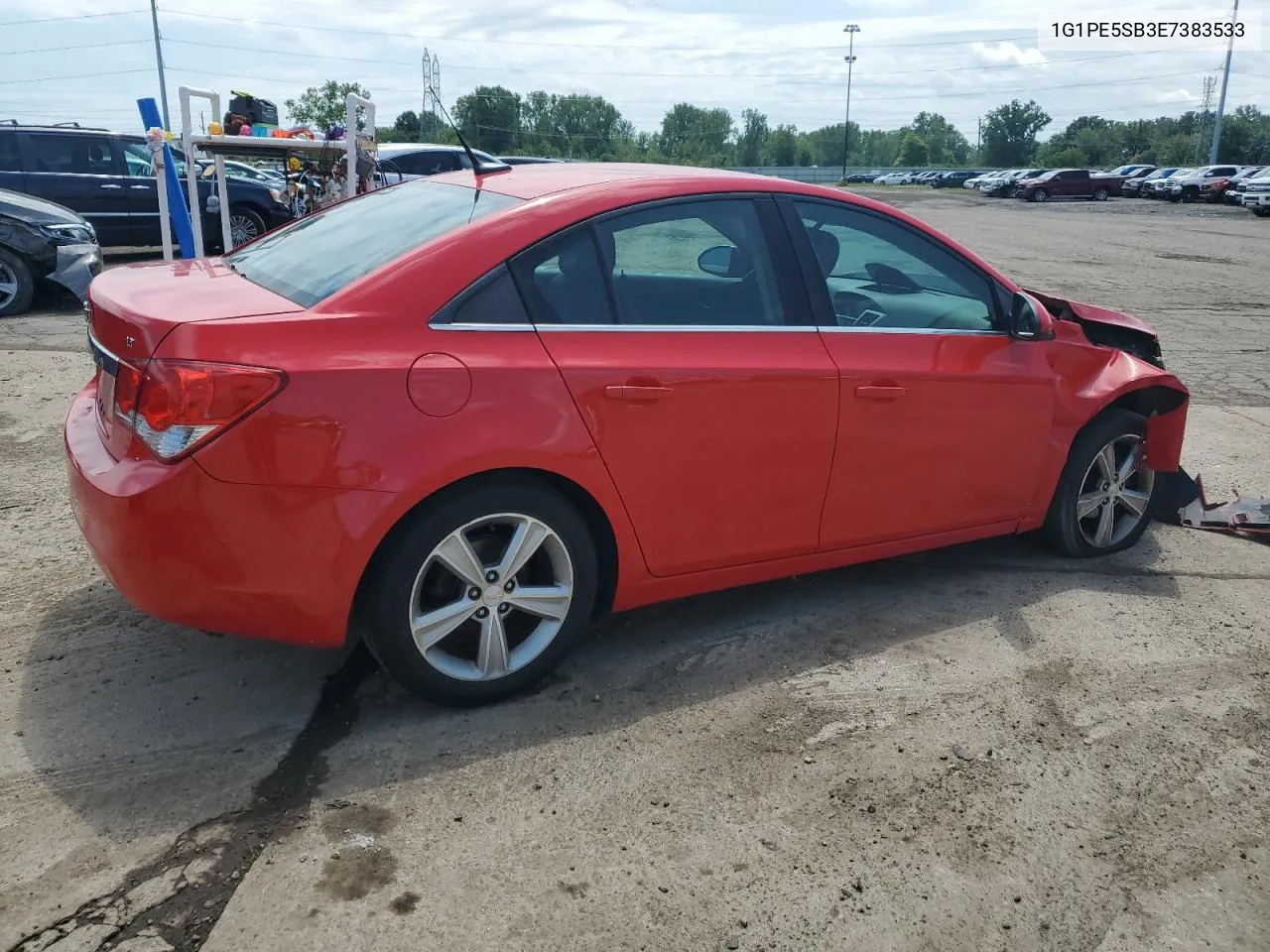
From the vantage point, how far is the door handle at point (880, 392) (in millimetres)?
3758

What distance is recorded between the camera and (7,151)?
1342 cm

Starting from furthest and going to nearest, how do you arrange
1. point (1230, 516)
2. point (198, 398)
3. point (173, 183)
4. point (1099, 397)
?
point (173, 183) → point (1230, 516) → point (1099, 397) → point (198, 398)

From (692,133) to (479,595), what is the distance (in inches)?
4823

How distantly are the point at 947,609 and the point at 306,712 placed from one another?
2415mm

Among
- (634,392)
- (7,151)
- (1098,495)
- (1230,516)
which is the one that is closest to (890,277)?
(634,392)

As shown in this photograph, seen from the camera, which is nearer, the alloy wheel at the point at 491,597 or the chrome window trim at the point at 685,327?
the alloy wheel at the point at 491,597

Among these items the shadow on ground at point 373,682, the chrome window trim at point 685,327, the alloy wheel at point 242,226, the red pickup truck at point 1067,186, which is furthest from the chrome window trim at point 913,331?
the red pickup truck at point 1067,186

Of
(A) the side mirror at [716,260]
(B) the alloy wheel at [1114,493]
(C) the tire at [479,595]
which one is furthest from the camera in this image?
(B) the alloy wheel at [1114,493]

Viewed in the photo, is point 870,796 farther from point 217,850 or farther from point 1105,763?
point 217,850

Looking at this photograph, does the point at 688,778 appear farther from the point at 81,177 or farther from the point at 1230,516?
the point at 81,177

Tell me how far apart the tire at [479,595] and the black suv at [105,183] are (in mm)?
12157

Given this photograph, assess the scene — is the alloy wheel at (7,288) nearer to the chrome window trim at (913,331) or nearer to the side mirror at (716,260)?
the side mirror at (716,260)

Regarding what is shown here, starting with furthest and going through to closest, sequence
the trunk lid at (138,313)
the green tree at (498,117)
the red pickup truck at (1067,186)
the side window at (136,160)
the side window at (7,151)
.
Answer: the green tree at (498,117) < the red pickup truck at (1067,186) < the side window at (136,160) < the side window at (7,151) < the trunk lid at (138,313)

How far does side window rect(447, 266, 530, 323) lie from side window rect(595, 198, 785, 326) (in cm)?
35
